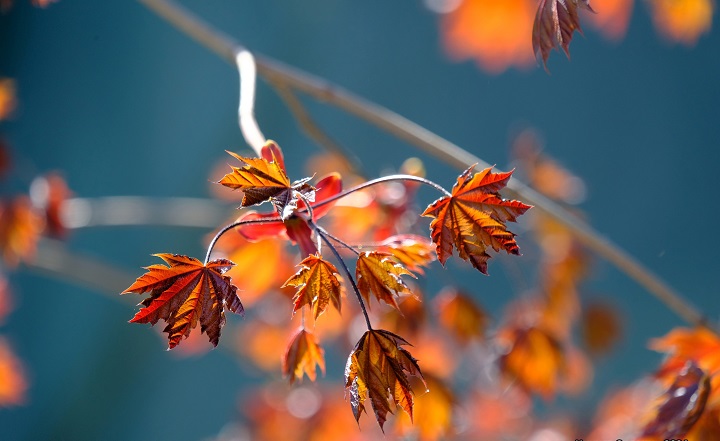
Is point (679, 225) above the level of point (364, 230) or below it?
above

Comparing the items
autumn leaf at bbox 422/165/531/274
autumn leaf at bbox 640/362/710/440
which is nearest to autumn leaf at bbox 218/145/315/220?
autumn leaf at bbox 422/165/531/274

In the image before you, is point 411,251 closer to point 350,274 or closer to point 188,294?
point 350,274

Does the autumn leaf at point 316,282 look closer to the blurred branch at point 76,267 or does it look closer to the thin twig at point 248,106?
the thin twig at point 248,106

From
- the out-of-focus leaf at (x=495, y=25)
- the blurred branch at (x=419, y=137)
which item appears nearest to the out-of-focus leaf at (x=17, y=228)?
the blurred branch at (x=419, y=137)

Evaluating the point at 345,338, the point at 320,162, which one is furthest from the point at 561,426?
the point at 320,162

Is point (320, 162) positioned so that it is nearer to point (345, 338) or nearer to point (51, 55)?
point (345, 338)

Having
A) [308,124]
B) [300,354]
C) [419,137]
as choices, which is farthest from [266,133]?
[300,354]

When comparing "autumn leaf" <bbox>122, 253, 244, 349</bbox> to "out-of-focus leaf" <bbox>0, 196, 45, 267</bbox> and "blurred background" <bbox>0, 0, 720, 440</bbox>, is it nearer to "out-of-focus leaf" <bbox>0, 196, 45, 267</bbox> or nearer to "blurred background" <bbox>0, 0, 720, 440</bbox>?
"out-of-focus leaf" <bbox>0, 196, 45, 267</bbox>
